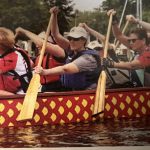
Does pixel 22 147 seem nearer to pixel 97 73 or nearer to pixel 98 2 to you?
pixel 97 73

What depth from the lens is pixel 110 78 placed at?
13.2 ft

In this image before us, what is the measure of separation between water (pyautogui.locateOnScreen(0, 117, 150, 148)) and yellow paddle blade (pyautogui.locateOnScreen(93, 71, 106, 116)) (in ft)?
0.43

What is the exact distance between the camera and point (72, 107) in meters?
4.00

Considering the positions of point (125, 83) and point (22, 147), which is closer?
point (22, 147)

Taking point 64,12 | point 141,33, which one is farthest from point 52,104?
point 141,33

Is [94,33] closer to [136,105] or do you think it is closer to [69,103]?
[69,103]

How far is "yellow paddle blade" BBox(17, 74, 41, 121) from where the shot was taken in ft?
12.6

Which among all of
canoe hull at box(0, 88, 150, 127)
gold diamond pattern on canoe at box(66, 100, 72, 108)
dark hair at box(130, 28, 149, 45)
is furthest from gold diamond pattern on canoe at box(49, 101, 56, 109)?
dark hair at box(130, 28, 149, 45)

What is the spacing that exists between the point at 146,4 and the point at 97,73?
0.85 m

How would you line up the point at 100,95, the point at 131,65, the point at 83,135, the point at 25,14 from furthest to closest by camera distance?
1. the point at 131,65
2. the point at 100,95
3. the point at 25,14
4. the point at 83,135

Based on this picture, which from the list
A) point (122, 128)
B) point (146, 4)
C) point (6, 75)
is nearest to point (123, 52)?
point (146, 4)

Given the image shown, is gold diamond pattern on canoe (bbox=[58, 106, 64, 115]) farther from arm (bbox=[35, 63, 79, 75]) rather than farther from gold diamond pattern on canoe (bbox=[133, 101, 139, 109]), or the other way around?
gold diamond pattern on canoe (bbox=[133, 101, 139, 109])

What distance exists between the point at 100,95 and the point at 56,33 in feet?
2.54

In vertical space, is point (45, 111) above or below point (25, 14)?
below
